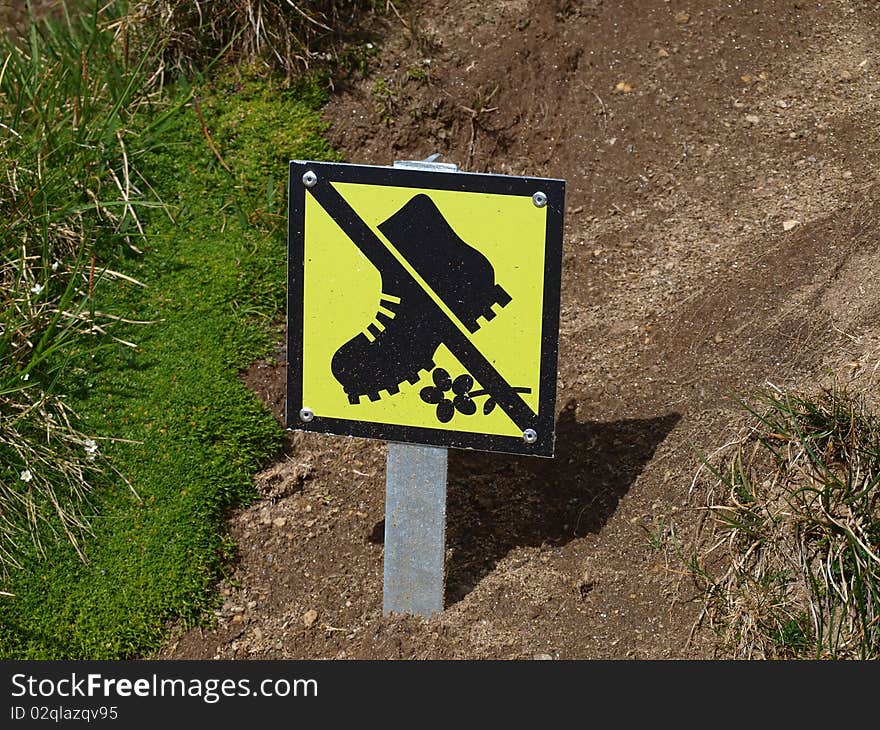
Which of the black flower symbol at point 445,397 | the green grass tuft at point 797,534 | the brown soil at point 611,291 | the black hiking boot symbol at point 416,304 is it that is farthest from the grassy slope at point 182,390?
the green grass tuft at point 797,534

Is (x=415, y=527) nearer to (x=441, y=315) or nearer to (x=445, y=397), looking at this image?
(x=445, y=397)

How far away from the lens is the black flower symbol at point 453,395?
3.02 meters

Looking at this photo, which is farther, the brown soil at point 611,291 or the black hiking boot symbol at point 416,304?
the brown soil at point 611,291

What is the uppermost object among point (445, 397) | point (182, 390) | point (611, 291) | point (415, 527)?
point (611, 291)

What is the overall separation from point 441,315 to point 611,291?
124 centimetres

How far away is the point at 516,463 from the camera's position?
3703mm

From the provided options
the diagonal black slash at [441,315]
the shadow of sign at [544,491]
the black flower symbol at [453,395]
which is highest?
the diagonal black slash at [441,315]

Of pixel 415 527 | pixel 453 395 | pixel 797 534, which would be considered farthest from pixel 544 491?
pixel 797 534

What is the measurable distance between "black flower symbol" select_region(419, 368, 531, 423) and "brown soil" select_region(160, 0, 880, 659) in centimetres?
64

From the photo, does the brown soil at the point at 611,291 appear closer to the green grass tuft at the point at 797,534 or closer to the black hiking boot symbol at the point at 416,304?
the green grass tuft at the point at 797,534

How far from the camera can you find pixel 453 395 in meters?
3.04

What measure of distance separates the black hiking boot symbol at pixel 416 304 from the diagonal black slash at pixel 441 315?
23 millimetres

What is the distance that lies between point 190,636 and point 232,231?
1.61 meters

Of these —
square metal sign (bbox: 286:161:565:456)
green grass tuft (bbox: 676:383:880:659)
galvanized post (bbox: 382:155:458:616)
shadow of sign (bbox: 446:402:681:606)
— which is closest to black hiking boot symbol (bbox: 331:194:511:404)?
square metal sign (bbox: 286:161:565:456)
